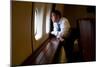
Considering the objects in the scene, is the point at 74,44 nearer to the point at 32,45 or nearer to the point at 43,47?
the point at 43,47

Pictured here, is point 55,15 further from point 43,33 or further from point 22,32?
point 22,32

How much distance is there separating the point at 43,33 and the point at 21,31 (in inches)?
9.3

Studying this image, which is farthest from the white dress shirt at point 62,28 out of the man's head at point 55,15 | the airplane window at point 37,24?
the airplane window at point 37,24

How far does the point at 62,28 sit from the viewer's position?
197 cm

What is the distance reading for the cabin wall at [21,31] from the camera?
1.82 m

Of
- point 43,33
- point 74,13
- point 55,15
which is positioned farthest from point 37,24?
point 74,13

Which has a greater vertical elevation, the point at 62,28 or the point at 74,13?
the point at 74,13

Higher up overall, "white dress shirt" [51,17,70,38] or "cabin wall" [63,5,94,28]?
"cabin wall" [63,5,94,28]

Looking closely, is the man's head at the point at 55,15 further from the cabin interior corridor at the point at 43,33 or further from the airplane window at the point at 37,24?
the airplane window at the point at 37,24

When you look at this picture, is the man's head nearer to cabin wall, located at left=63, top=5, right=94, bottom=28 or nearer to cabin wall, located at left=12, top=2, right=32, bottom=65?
cabin wall, located at left=63, top=5, right=94, bottom=28

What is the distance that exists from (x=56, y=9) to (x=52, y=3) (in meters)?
0.08

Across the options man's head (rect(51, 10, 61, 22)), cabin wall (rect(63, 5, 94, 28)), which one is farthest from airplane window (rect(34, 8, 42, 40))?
cabin wall (rect(63, 5, 94, 28))

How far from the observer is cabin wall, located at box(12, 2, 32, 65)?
182 centimetres
